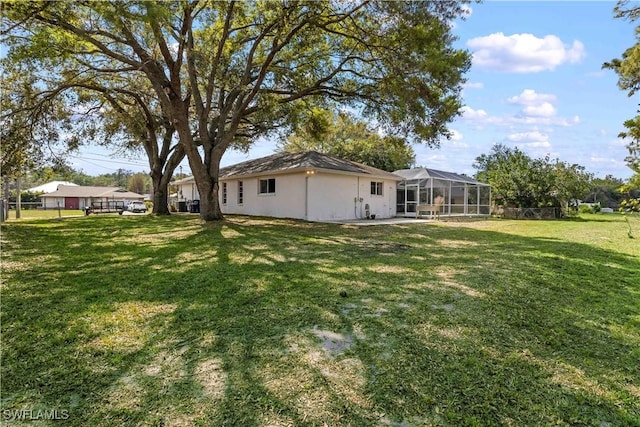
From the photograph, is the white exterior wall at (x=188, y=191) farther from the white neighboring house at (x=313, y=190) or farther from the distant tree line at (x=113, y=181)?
the distant tree line at (x=113, y=181)

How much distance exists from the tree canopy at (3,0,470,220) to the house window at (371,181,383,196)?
→ 220 inches

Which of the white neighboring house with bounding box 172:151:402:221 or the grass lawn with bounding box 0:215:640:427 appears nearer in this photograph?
the grass lawn with bounding box 0:215:640:427

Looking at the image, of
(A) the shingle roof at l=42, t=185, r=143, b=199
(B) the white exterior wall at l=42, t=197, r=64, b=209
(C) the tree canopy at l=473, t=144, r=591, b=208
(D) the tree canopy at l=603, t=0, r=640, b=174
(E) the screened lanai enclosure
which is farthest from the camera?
(B) the white exterior wall at l=42, t=197, r=64, b=209

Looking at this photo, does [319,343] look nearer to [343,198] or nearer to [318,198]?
[318,198]

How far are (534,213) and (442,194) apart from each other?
527 centimetres

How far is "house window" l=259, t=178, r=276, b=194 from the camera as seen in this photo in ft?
59.2

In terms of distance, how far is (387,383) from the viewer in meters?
2.46

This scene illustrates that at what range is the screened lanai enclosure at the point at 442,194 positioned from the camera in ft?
71.2

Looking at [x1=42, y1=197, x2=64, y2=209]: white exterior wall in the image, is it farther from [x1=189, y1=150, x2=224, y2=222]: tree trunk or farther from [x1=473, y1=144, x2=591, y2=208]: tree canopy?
[x1=473, y1=144, x2=591, y2=208]: tree canopy

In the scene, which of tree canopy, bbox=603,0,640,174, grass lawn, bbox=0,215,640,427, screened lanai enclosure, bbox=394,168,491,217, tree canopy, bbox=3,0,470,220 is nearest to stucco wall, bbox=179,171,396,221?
screened lanai enclosure, bbox=394,168,491,217

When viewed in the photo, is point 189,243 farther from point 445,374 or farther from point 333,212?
point 333,212

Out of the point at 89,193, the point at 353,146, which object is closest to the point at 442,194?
the point at 353,146

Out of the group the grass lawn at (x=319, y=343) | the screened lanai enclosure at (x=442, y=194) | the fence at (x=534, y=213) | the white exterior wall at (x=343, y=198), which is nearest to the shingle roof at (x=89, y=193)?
the screened lanai enclosure at (x=442, y=194)

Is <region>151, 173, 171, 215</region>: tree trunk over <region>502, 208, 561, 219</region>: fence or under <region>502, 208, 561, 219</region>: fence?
over
